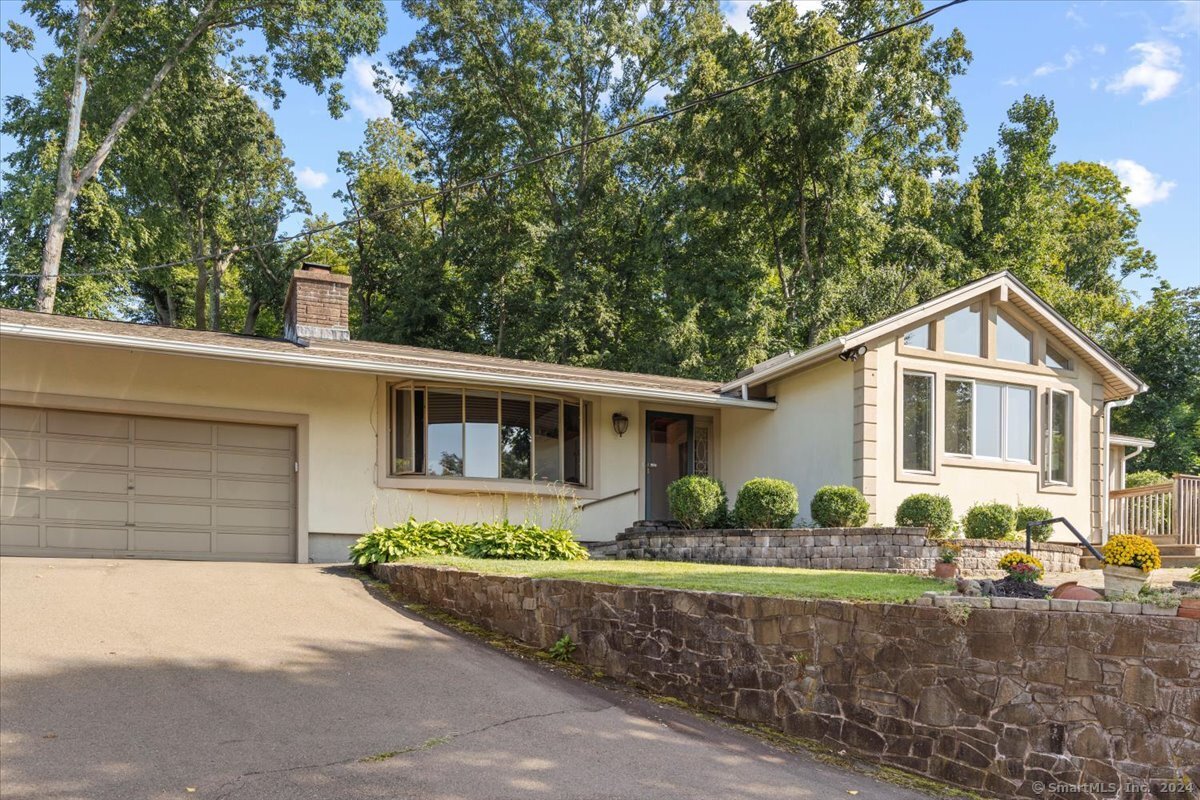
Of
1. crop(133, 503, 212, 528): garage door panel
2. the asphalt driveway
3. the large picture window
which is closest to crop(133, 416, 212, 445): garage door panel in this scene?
crop(133, 503, 212, 528): garage door panel

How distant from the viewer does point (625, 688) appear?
765cm

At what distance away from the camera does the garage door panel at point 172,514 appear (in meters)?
12.2

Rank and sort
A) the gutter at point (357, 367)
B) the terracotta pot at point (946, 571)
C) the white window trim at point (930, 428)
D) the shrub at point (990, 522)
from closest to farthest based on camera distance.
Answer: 1. the terracotta pot at point (946, 571)
2. the gutter at point (357, 367)
3. the shrub at point (990, 522)
4. the white window trim at point (930, 428)

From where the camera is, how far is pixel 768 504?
43.8 ft

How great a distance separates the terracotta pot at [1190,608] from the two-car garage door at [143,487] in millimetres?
10767

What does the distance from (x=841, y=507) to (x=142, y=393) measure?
9.55 meters

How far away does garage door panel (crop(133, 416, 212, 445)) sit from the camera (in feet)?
40.3

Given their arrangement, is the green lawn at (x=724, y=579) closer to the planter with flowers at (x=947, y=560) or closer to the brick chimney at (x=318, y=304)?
the planter with flowers at (x=947, y=560)

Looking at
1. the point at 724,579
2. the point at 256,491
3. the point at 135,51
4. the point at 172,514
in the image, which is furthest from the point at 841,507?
the point at 135,51

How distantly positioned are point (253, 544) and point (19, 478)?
292 centimetres

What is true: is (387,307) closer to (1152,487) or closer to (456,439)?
(456,439)

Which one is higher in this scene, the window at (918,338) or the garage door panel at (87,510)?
the window at (918,338)

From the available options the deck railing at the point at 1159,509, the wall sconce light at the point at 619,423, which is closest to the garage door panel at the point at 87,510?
the wall sconce light at the point at 619,423

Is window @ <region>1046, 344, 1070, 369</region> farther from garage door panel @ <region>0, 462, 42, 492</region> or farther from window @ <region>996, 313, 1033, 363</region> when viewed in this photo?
garage door panel @ <region>0, 462, 42, 492</region>
